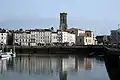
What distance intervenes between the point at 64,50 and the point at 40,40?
1616 inches

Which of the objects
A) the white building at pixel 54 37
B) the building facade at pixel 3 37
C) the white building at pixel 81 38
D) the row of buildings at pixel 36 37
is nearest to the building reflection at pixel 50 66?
the row of buildings at pixel 36 37

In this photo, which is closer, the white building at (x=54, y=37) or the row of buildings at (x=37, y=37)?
the row of buildings at (x=37, y=37)

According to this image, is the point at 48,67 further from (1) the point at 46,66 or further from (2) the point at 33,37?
(2) the point at 33,37

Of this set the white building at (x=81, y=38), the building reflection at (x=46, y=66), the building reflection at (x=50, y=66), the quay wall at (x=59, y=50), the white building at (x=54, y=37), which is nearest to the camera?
the building reflection at (x=46, y=66)

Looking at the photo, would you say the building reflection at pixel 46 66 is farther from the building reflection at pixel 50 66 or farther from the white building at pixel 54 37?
the white building at pixel 54 37

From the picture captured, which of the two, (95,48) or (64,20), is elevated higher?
(64,20)

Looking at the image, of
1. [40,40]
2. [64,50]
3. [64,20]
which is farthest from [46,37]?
[64,50]

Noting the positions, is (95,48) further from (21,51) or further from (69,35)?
(69,35)

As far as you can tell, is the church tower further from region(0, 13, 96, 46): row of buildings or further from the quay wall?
the quay wall

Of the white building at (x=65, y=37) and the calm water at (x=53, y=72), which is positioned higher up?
the white building at (x=65, y=37)

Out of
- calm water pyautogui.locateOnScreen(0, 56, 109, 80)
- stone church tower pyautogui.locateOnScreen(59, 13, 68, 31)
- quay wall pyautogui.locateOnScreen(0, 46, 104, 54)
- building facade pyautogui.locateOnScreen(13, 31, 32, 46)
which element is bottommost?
calm water pyautogui.locateOnScreen(0, 56, 109, 80)

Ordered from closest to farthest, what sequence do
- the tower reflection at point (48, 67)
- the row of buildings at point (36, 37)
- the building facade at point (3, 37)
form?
the tower reflection at point (48, 67) < the building facade at point (3, 37) < the row of buildings at point (36, 37)

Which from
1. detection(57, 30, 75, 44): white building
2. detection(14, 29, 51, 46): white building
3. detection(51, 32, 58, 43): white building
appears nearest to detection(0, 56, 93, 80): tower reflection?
detection(57, 30, 75, 44): white building

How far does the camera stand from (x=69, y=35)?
148 metres
